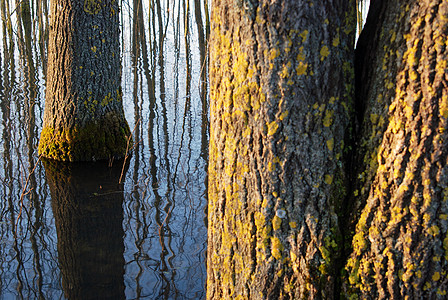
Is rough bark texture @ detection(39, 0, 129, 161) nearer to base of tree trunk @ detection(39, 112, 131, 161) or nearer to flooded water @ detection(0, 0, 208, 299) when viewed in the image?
base of tree trunk @ detection(39, 112, 131, 161)

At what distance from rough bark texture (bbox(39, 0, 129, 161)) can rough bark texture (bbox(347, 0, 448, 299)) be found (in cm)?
366

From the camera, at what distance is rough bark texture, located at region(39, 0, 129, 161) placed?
15.9 feet

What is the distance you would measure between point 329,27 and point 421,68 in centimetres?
38

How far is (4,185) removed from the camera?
4.52 m

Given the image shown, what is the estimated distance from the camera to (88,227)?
12.6 feet

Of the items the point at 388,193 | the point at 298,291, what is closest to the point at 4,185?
the point at 298,291

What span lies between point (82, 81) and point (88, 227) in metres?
1.77

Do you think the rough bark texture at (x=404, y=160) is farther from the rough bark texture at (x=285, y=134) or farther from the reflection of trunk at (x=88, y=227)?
the reflection of trunk at (x=88, y=227)

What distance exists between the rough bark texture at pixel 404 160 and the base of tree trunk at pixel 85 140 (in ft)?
12.3

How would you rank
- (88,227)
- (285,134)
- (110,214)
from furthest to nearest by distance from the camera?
1. (110,214)
2. (88,227)
3. (285,134)

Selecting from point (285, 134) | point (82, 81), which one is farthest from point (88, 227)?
point (285, 134)

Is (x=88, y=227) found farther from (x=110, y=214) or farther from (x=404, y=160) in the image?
(x=404, y=160)

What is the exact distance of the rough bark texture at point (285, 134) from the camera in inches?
70.1

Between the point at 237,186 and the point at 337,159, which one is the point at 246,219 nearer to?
the point at 237,186
